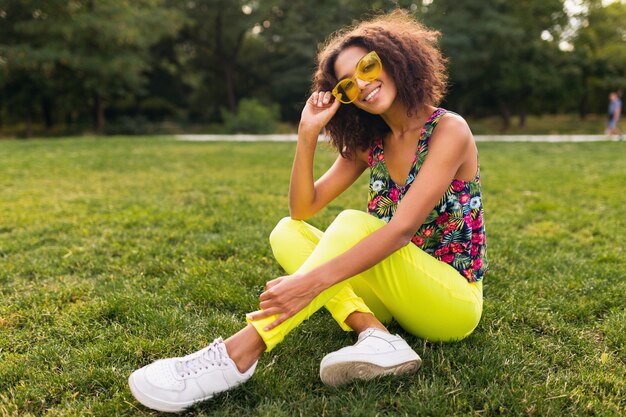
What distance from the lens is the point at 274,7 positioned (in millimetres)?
28578

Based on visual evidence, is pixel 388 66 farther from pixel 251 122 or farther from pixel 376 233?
pixel 251 122

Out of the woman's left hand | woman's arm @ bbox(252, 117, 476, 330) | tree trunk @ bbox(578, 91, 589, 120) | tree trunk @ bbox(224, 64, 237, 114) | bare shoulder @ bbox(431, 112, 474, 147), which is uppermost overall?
bare shoulder @ bbox(431, 112, 474, 147)

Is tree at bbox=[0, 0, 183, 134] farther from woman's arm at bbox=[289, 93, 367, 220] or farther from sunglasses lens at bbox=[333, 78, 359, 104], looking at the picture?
sunglasses lens at bbox=[333, 78, 359, 104]

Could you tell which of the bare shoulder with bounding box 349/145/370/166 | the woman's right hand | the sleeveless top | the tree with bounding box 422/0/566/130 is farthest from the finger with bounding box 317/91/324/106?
the tree with bounding box 422/0/566/130

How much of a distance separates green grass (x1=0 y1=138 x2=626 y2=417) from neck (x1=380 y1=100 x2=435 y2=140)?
972mm

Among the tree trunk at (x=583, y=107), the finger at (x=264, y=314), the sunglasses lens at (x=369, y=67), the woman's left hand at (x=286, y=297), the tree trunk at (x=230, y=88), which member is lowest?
the tree trunk at (x=583, y=107)

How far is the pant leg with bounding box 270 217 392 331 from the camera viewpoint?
2150 millimetres

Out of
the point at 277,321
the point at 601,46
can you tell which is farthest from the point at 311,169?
the point at 601,46

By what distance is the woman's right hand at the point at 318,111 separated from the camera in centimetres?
231

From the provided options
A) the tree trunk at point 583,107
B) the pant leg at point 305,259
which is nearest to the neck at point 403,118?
the pant leg at point 305,259

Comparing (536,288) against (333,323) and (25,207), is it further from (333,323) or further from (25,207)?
(25,207)

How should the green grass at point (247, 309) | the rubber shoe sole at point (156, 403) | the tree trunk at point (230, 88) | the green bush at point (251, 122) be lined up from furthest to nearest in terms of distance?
the tree trunk at point (230, 88) < the green bush at point (251, 122) < the green grass at point (247, 309) < the rubber shoe sole at point (156, 403)

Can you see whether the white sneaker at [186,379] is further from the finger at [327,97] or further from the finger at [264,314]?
the finger at [327,97]

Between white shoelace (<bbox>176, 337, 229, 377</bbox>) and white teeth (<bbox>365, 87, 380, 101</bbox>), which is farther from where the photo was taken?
white teeth (<bbox>365, 87, 380, 101</bbox>)
